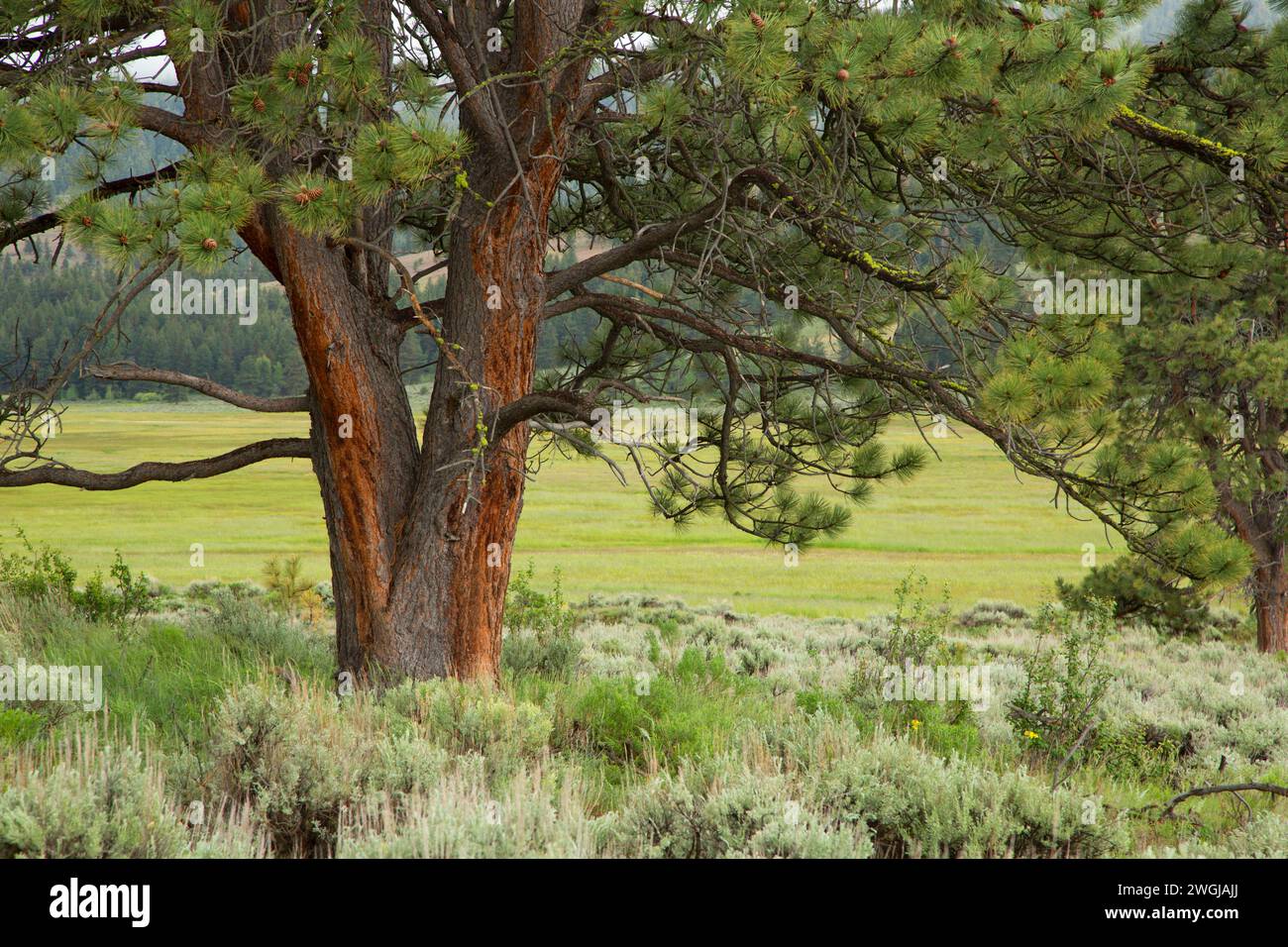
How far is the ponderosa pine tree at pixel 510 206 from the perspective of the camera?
5.41 meters

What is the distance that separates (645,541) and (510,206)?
23.4m

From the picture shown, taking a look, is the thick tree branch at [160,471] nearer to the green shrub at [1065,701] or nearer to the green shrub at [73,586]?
the green shrub at [73,586]

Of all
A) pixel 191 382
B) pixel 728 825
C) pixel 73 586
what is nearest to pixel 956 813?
pixel 728 825

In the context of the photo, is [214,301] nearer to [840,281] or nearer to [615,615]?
[840,281]

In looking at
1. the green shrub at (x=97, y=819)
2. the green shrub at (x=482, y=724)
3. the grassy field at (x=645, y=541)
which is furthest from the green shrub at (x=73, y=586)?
the green shrub at (x=97, y=819)

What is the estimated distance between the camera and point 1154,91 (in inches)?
348

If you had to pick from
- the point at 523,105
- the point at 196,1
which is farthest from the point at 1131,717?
the point at 196,1

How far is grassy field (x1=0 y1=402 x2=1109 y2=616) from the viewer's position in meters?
22.6

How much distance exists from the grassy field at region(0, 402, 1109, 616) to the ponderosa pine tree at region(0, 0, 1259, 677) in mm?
7180

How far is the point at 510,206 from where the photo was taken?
6961mm

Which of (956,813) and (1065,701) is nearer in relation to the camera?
(956,813)

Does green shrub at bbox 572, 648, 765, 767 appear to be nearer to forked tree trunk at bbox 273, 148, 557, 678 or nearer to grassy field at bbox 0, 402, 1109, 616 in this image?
forked tree trunk at bbox 273, 148, 557, 678

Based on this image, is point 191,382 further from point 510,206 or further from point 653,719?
point 653,719

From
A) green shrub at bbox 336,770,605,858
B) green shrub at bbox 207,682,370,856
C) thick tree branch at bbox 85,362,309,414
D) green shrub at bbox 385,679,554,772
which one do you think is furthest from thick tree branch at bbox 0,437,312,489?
green shrub at bbox 336,770,605,858
